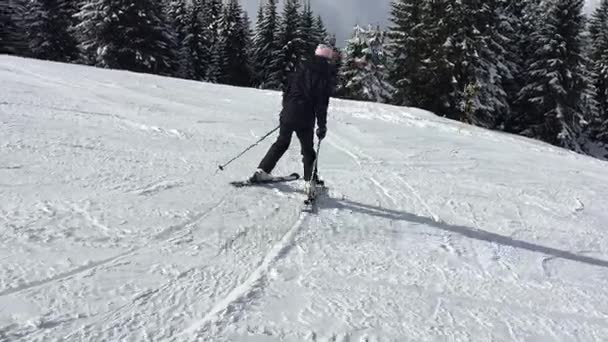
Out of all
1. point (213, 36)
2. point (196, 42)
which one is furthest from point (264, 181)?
point (213, 36)

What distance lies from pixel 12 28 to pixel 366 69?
100 feet

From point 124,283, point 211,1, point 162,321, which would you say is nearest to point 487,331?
point 162,321

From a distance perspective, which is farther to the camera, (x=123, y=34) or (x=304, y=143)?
(x=123, y=34)

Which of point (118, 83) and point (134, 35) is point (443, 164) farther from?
point (134, 35)

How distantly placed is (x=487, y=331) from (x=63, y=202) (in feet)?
13.2

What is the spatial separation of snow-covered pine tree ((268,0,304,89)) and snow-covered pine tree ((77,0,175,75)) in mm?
12357

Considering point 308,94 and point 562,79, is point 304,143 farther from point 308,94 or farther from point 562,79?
point 562,79

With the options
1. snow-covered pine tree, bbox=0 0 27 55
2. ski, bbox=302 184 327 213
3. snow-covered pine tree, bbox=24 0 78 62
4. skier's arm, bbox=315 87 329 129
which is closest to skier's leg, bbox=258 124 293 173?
skier's arm, bbox=315 87 329 129

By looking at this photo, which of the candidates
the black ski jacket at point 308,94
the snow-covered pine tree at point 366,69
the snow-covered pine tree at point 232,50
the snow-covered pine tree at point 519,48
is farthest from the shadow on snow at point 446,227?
the snow-covered pine tree at point 232,50

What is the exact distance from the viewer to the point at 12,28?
43.7m

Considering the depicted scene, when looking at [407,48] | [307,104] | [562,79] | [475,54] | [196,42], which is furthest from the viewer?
[196,42]

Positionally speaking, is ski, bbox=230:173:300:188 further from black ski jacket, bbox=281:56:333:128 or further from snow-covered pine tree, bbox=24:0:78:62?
snow-covered pine tree, bbox=24:0:78:62

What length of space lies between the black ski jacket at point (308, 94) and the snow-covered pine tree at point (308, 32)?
4152cm

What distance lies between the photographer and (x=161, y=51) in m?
39.8
